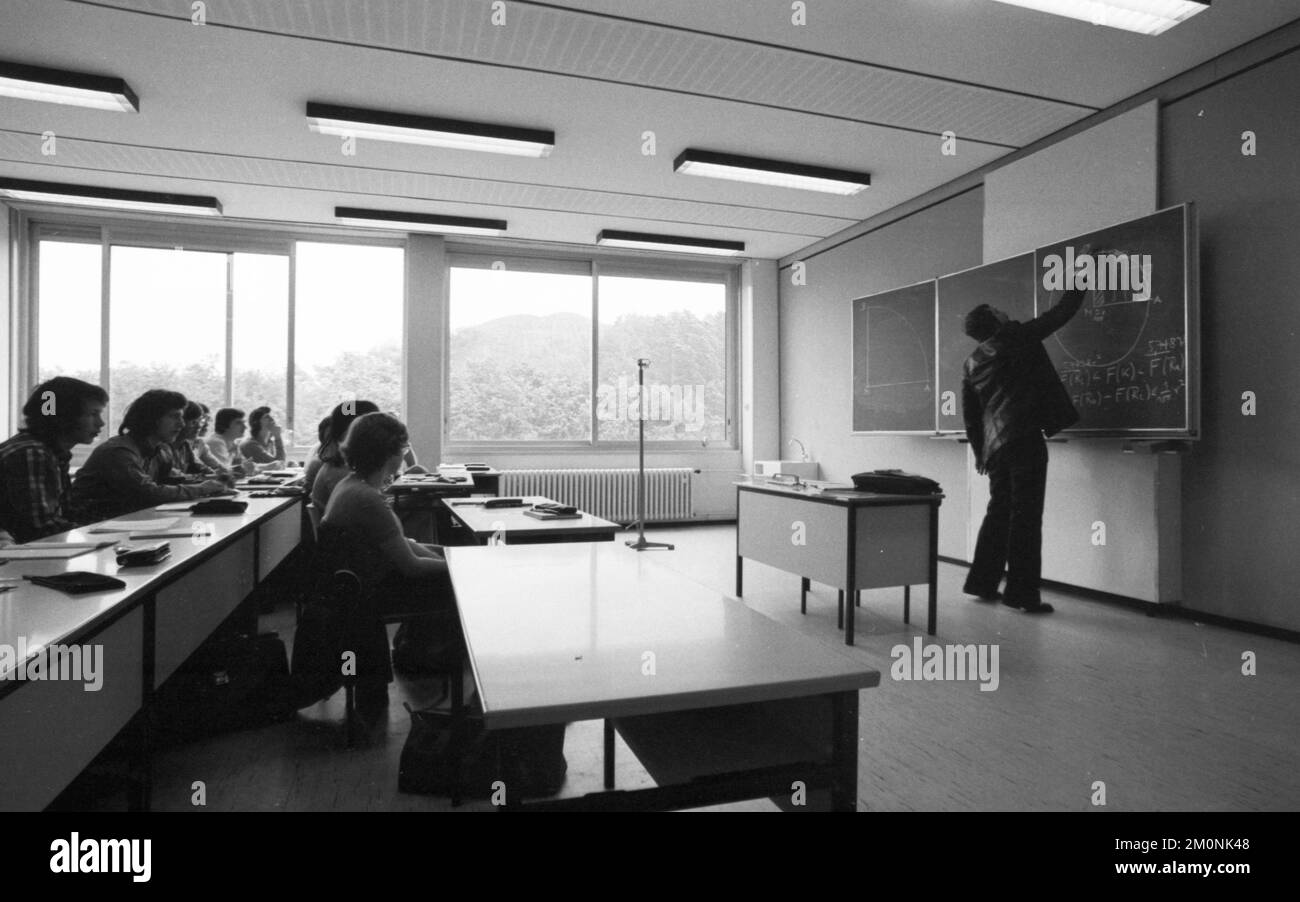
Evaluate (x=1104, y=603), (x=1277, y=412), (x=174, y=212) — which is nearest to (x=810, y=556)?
(x=1104, y=603)

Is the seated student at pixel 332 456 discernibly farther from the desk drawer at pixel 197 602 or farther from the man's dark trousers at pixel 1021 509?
the man's dark trousers at pixel 1021 509

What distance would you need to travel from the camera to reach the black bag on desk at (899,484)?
3.55 meters

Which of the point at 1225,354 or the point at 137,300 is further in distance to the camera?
the point at 137,300

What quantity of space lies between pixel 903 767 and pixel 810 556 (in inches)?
63.2

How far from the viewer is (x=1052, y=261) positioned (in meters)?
4.27

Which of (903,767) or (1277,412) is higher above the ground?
(1277,412)

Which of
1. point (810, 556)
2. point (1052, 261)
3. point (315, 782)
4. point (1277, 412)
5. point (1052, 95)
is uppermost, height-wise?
point (1052, 95)

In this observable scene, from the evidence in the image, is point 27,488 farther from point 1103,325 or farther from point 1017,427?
point 1103,325

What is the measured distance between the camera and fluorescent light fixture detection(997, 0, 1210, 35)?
3.04 meters

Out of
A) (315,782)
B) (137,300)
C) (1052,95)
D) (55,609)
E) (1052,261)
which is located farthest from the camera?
(137,300)

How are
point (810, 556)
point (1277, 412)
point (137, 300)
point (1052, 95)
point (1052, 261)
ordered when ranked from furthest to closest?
point (137, 300)
point (1052, 261)
point (1052, 95)
point (810, 556)
point (1277, 412)

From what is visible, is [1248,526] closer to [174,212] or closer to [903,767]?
[903,767]

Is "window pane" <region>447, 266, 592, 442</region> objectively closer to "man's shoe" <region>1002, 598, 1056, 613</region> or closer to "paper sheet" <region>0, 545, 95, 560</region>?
"man's shoe" <region>1002, 598, 1056, 613</region>

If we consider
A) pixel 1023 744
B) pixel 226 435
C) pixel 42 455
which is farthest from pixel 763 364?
pixel 42 455
